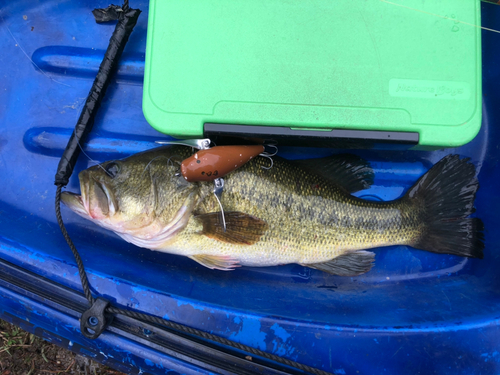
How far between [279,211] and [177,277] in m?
0.68

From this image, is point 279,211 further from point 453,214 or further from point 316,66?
point 453,214

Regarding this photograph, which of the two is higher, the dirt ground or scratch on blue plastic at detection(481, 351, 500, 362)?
scratch on blue plastic at detection(481, 351, 500, 362)

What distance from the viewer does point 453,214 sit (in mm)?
1727

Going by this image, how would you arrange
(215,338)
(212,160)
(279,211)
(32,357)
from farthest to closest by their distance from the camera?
(32,357) < (279,211) < (215,338) < (212,160)

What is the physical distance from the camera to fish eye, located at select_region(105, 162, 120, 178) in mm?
1546

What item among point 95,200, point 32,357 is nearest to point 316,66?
point 95,200

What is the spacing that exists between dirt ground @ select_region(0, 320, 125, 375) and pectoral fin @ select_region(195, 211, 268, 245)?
4.39ft

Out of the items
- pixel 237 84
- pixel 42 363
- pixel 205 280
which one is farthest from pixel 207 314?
pixel 42 363

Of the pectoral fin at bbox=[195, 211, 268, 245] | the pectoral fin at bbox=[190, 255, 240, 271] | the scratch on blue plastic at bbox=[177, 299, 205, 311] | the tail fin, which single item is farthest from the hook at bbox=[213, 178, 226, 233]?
the tail fin

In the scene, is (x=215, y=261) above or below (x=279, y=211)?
below

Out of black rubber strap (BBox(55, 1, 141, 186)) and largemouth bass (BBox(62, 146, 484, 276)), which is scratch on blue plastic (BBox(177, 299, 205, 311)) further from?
black rubber strap (BBox(55, 1, 141, 186))

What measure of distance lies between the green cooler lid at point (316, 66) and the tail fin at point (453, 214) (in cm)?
40

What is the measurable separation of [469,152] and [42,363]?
9.77ft

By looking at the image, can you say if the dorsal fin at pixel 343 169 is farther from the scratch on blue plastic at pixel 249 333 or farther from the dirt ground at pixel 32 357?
the dirt ground at pixel 32 357
